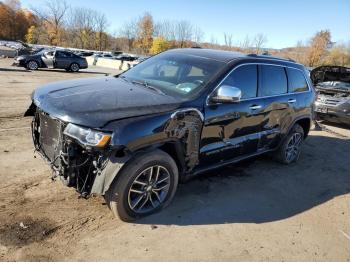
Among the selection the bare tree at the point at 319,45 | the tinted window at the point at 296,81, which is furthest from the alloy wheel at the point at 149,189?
the bare tree at the point at 319,45

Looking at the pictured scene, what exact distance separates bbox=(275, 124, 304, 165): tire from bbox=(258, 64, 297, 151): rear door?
29cm

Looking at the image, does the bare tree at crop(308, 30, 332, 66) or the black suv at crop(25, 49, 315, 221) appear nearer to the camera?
the black suv at crop(25, 49, 315, 221)

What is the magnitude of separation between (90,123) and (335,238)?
3.13 m

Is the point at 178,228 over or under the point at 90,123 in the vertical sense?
under

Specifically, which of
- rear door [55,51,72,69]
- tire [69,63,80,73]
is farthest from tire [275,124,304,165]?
tire [69,63,80,73]

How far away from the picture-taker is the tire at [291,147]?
20.1 ft

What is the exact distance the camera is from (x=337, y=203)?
201 inches

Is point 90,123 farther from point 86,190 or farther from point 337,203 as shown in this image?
point 337,203

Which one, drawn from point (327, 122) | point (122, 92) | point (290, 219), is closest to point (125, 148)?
point (122, 92)

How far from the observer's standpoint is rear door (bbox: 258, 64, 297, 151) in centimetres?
523

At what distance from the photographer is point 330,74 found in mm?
11352

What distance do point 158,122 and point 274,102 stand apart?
2.43 meters

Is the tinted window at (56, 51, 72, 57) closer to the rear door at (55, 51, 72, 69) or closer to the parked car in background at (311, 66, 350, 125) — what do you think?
the rear door at (55, 51, 72, 69)

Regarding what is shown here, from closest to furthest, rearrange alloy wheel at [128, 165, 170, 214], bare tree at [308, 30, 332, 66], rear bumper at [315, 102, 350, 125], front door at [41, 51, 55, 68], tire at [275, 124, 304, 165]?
alloy wheel at [128, 165, 170, 214] < tire at [275, 124, 304, 165] < rear bumper at [315, 102, 350, 125] < front door at [41, 51, 55, 68] < bare tree at [308, 30, 332, 66]
